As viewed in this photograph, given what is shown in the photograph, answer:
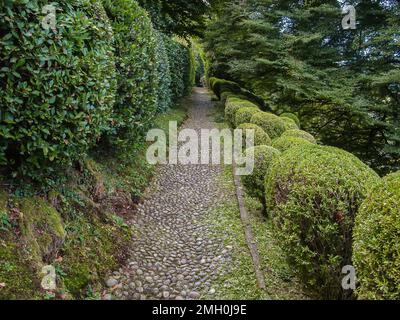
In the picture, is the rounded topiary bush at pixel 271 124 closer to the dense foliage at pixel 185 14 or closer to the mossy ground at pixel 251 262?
the mossy ground at pixel 251 262

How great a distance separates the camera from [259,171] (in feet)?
18.0

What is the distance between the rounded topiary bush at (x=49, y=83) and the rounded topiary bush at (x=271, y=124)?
5.70 metres

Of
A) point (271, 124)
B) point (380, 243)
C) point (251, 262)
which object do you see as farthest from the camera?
point (271, 124)

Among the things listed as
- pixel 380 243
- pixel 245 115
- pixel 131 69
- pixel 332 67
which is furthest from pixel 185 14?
pixel 380 243

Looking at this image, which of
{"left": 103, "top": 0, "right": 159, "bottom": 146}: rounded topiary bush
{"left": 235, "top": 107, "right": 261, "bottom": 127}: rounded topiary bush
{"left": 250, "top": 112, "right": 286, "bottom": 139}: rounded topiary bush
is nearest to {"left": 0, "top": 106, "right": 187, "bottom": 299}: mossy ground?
{"left": 103, "top": 0, "right": 159, "bottom": 146}: rounded topiary bush

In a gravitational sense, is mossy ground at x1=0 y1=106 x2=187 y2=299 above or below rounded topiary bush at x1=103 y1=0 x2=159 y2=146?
below

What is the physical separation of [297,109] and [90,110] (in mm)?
10873

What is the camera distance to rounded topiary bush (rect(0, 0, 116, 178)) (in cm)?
278

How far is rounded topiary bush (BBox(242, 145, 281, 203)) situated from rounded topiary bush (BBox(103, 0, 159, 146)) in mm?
2447

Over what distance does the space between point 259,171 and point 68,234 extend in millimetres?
3348

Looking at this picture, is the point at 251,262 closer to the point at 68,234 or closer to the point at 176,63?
the point at 68,234

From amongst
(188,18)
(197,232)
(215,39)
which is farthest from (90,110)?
(188,18)

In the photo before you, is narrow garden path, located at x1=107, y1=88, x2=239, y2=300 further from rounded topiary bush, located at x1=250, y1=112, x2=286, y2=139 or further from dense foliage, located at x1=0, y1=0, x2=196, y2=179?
rounded topiary bush, located at x1=250, y1=112, x2=286, y2=139
